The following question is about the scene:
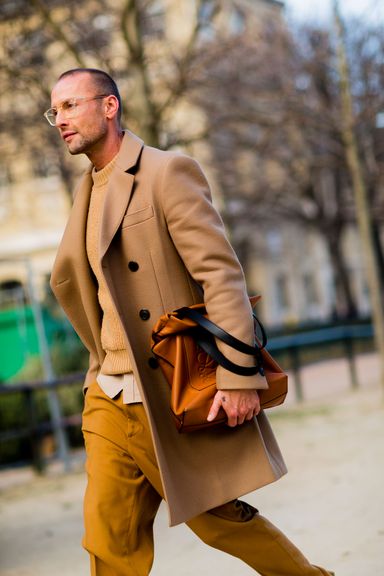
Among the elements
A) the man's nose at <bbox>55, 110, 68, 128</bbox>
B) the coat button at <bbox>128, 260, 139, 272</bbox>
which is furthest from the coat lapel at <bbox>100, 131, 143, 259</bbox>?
the man's nose at <bbox>55, 110, 68, 128</bbox>

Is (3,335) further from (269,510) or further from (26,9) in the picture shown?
(269,510)

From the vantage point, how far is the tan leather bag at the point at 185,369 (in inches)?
130

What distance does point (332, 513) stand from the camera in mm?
6500

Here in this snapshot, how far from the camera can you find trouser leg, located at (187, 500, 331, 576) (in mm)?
3539

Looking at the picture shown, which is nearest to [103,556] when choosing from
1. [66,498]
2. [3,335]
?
[66,498]

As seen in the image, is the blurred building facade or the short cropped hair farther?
the blurred building facade

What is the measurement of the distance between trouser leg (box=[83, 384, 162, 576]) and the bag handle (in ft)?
1.12

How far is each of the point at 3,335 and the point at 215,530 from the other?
40.2 feet

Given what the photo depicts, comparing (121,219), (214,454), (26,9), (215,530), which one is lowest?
(215,530)

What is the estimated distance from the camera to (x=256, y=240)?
1746 inches

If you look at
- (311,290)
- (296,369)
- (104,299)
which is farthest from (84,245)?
(311,290)

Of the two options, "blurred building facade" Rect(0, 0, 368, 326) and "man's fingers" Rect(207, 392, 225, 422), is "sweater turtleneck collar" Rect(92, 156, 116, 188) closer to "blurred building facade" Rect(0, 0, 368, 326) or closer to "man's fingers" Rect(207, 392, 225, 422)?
"man's fingers" Rect(207, 392, 225, 422)

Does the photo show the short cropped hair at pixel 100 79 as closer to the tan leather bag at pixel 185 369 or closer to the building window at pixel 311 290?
the tan leather bag at pixel 185 369

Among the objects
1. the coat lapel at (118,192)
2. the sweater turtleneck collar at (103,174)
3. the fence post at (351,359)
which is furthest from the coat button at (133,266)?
the fence post at (351,359)
